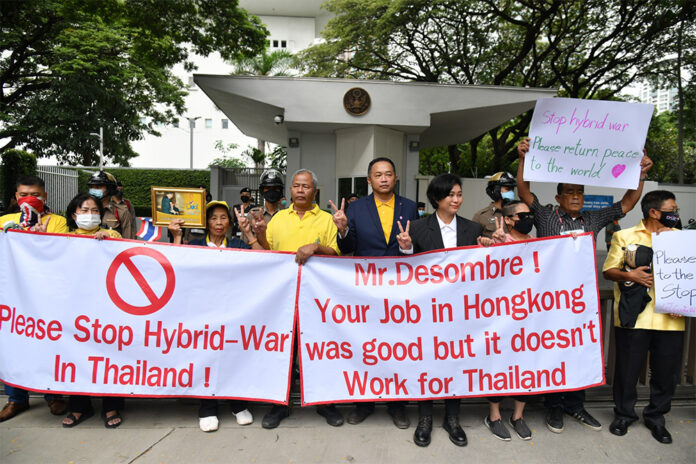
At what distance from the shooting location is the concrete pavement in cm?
313

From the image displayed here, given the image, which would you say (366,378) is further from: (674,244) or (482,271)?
(674,244)

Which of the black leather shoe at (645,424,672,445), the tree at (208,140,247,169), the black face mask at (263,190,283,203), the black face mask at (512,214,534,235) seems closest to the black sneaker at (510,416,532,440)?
the black leather shoe at (645,424,672,445)

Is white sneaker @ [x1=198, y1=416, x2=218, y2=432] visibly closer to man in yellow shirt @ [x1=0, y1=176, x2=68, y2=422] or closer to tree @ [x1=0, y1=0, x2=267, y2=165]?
man in yellow shirt @ [x1=0, y1=176, x2=68, y2=422]

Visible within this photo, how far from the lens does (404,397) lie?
3451mm

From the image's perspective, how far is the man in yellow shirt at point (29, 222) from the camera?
3.62 m

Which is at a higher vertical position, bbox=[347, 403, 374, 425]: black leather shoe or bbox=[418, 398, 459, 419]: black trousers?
bbox=[418, 398, 459, 419]: black trousers

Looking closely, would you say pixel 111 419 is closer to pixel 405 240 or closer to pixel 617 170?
pixel 405 240

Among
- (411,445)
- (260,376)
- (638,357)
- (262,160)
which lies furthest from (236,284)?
(262,160)

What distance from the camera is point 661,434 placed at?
3414 millimetres

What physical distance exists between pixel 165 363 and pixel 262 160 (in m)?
26.5

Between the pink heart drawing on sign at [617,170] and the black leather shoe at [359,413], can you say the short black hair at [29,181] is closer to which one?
the black leather shoe at [359,413]

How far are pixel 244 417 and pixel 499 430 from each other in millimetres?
1987

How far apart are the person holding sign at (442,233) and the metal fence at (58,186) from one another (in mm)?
14474

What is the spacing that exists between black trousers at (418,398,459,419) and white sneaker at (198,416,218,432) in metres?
1.59
